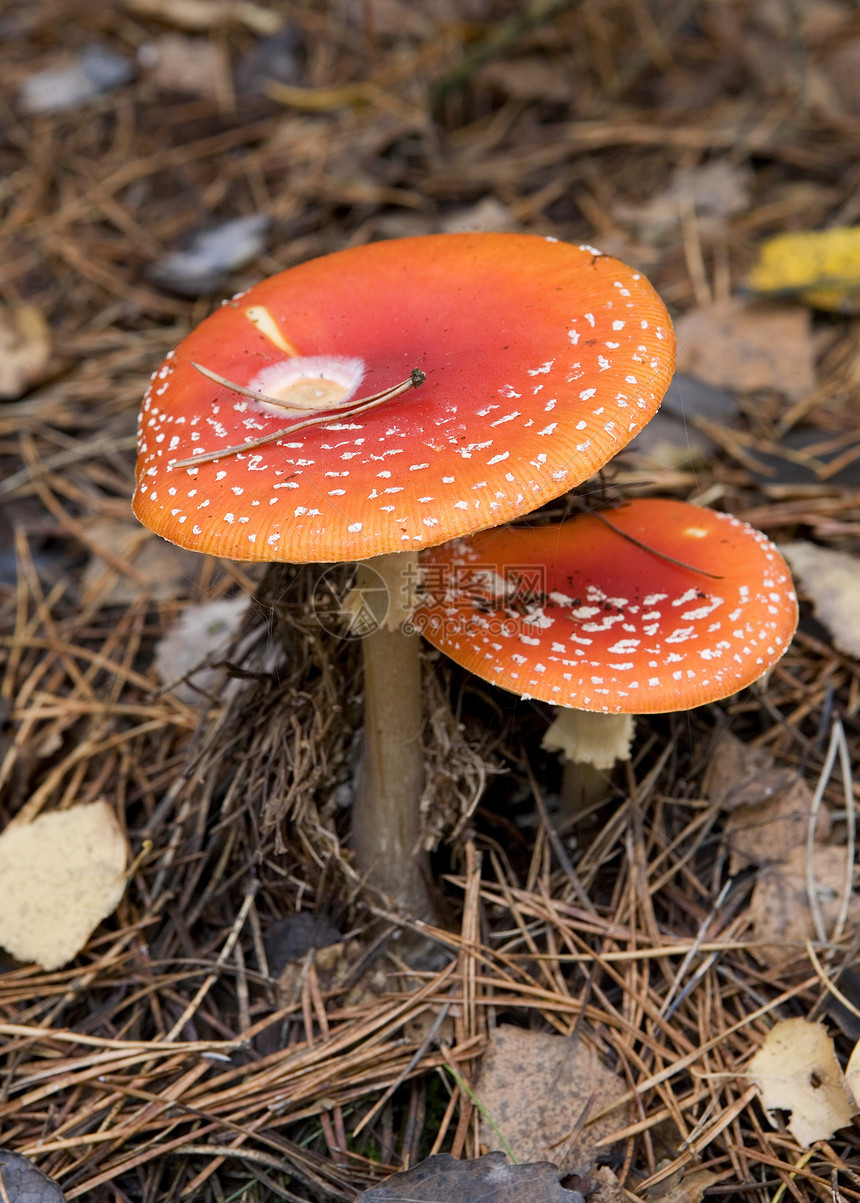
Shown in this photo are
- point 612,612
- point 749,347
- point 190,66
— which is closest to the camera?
point 612,612

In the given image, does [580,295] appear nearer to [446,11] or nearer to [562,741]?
[562,741]

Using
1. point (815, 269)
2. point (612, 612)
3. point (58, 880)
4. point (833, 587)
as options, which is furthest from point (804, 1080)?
point (815, 269)

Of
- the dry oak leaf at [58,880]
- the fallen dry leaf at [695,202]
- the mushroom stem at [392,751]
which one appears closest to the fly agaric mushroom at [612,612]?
the mushroom stem at [392,751]

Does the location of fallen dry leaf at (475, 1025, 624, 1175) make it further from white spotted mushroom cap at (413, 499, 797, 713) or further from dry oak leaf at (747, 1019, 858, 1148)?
white spotted mushroom cap at (413, 499, 797, 713)

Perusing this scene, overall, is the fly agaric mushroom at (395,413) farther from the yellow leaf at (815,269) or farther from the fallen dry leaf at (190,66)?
the fallen dry leaf at (190,66)

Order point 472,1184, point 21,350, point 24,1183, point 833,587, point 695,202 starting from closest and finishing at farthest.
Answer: point 472,1184 → point 24,1183 → point 833,587 → point 21,350 → point 695,202

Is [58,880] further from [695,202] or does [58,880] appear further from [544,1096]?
[695,202]

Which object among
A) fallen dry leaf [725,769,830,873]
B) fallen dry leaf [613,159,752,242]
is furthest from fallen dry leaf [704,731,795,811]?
fallen dry leaf [613,159,752,242]
